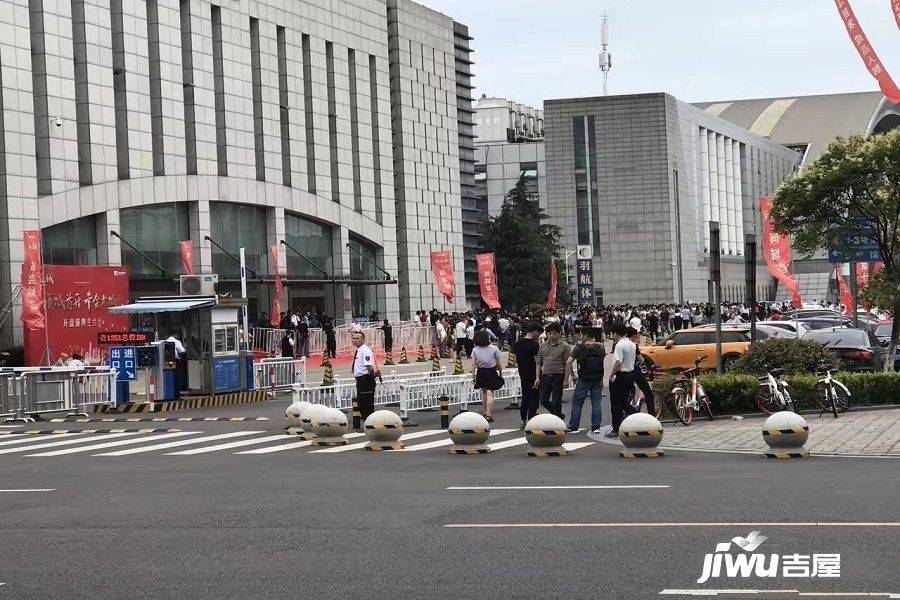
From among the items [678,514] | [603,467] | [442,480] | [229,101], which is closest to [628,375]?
[603,467]

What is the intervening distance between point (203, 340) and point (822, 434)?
709 inches

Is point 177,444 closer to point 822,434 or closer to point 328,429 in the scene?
point 328,429

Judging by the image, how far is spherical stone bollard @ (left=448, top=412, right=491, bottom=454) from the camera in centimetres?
1934

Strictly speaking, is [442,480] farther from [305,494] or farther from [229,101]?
[229,101]

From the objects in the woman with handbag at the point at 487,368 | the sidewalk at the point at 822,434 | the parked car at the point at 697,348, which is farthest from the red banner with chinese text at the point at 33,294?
the sidewalk at the point at 822,434

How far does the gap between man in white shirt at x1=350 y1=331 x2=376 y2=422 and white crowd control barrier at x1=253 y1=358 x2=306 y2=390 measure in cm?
1225

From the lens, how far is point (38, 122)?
52.9 meters

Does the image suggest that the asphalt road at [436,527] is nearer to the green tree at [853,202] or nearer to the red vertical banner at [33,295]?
the green tree at [853,202]

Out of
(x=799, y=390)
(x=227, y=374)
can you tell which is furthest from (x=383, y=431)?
(x=227, y=374)

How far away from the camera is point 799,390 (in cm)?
2409

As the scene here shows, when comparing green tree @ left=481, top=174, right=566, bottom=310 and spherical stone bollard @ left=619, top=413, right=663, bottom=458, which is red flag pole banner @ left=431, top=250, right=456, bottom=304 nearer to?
green tree @ left=481, top=174, right=566, bottom=310

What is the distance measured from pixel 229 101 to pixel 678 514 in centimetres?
5399

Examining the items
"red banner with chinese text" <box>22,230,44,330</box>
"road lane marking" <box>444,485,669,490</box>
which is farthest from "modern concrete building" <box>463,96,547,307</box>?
"road lane marking" <box>444,485,669,490</box>

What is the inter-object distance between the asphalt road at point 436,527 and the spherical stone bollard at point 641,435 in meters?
0.33
